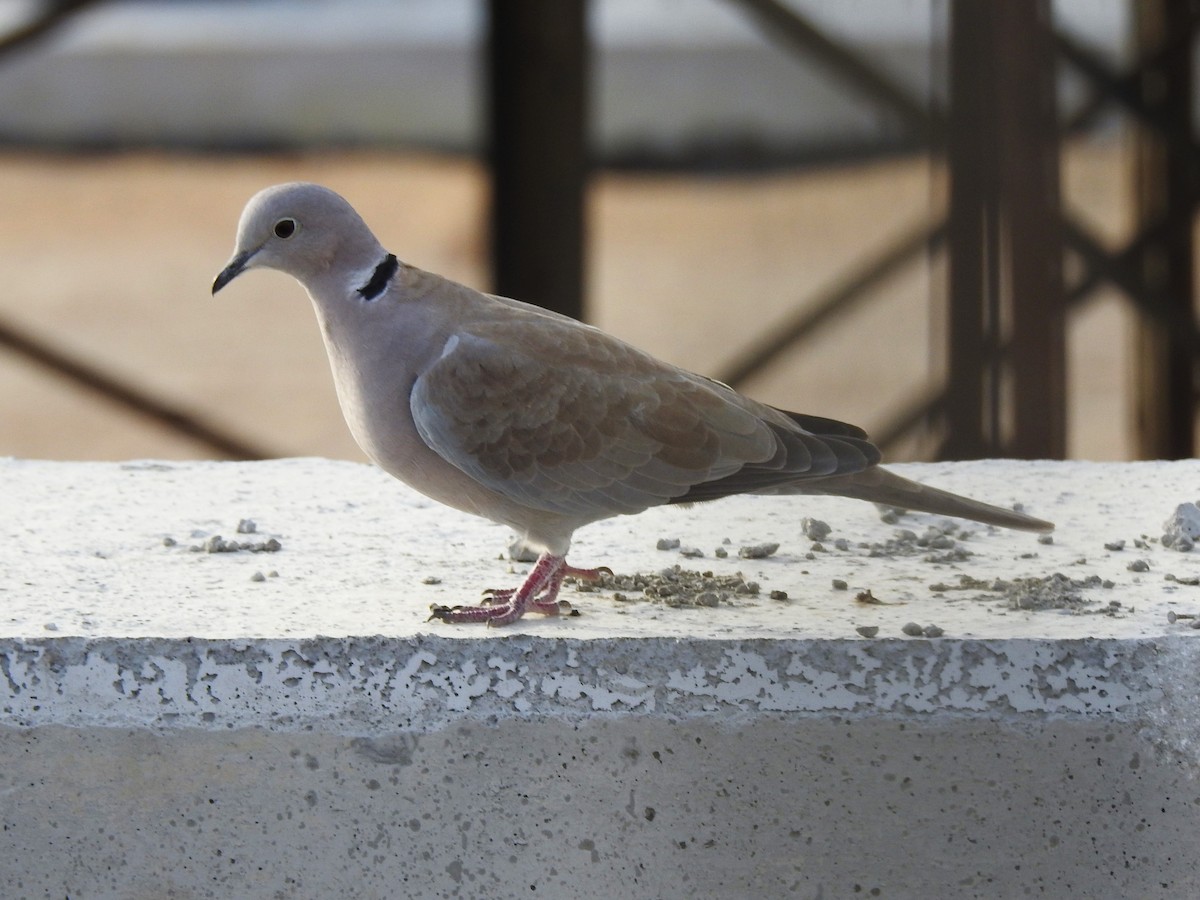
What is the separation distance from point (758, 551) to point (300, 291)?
42.6 ft

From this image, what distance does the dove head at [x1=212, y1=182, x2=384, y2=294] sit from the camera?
2176 millimetres

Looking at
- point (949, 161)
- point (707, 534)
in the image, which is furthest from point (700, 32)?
point (707, 534)

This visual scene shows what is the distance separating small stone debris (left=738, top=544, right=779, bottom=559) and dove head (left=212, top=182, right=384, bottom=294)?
0.72 m

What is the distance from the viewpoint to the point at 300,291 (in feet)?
49.5

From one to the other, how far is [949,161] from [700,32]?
9445mm

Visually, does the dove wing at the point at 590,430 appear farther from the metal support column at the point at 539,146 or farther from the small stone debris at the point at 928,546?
the metal support column at the point at 539,146

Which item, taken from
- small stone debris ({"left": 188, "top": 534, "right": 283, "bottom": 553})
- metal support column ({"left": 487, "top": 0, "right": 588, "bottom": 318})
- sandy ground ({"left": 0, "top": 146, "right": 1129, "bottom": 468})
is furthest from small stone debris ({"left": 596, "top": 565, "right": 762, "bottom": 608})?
sandy ground ({"left": 0, "top": 146, "right": 1129, "bottom": 468})

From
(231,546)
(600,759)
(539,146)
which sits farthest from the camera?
(539,146)

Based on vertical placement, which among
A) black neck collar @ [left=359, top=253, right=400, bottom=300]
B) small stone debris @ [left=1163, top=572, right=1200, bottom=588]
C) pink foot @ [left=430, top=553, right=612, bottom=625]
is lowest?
small stone debris @ [left=1163, top=572, right=1200, bottom=588]

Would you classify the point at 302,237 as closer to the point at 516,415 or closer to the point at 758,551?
the point at 516,415

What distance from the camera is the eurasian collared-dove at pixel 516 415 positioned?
2180mm

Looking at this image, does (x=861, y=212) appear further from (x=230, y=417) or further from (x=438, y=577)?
(x=438, y=577)

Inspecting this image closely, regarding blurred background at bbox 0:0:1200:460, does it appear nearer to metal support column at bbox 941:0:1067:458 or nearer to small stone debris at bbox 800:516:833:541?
metal support column at bbox 941:0:1067:458

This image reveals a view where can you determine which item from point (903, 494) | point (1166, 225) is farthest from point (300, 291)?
point (903, 494)
